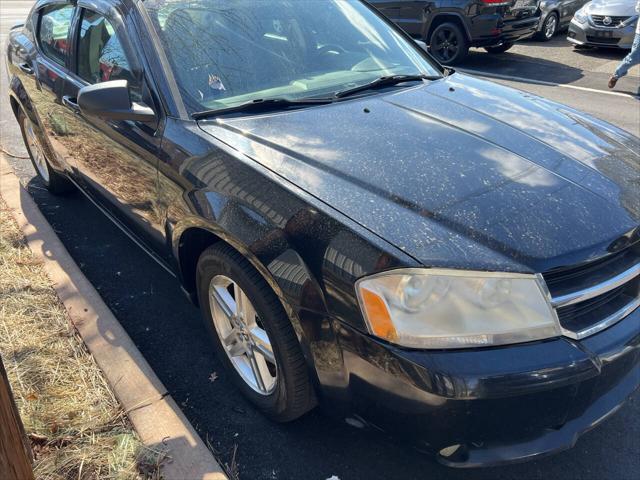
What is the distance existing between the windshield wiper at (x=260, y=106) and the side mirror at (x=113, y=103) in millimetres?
258

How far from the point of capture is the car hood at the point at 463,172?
173cm

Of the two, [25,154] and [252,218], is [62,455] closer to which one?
[252,218]

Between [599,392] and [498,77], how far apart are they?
27.6ft

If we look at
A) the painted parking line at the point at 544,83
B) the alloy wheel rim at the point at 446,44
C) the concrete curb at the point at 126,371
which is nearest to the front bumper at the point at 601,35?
the painted parking line at the point at 544,83

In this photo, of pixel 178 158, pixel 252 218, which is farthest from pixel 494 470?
pixel 178 158

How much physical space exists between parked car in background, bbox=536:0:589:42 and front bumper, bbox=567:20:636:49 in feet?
3.89

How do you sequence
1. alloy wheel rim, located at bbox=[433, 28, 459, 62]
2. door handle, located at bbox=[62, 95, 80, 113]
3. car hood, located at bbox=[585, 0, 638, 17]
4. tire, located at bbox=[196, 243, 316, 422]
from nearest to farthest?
1. tire, located at bbox=[196, 243, 316, 422]
2. door handle, located at bbox=[62, 95, 80, 113]
3. car hood, located at bbox=[585, 0, 638, 17]
4. alloy wheel rim, located at bbox=[433, 28, 459, 62]

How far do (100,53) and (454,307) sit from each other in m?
2.42

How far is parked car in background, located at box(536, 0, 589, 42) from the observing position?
11.4 meters

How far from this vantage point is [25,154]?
5699 millimetres

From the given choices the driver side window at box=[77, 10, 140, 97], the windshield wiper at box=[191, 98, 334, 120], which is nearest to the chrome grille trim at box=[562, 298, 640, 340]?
the windshield wiper at box=[191, 98, 334, 120]

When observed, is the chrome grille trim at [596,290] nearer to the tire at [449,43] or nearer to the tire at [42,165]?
the tire at [42,165]

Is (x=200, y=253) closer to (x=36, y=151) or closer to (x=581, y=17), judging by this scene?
(x=36, y=151)

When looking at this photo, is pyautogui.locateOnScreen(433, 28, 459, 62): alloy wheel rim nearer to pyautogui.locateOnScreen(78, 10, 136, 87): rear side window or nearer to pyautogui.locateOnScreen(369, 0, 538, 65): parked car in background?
pyautogui.locateOnScreen(369, 0, 538, 65): parked car in background
